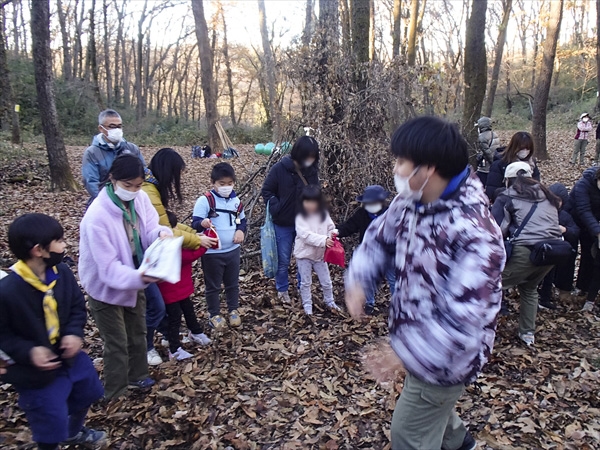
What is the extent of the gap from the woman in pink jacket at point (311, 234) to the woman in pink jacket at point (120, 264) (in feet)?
5.91

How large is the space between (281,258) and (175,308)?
1596mm

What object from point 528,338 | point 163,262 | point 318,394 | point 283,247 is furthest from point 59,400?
point 528,338

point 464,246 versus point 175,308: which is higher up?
point 464,246

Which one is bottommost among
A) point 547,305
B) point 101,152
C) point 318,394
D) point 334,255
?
point 318,394

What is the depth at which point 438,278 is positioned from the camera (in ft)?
6.62

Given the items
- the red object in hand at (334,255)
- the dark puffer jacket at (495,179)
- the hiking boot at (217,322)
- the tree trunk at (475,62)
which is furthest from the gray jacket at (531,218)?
the tree trunk at (475,62)

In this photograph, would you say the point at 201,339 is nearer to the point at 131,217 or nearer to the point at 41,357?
the point at 131,217

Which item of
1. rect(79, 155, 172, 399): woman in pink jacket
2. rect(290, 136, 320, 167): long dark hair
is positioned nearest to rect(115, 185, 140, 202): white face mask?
rect(79, 155, 172, 399): woman in pink jacket

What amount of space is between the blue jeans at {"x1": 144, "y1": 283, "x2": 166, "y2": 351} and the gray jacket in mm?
3462

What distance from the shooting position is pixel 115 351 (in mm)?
3475

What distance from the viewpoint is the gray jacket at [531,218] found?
4312 millimetres

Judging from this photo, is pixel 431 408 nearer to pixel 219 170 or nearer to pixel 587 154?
pixel 219 170

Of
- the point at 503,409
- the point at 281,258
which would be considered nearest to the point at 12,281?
the point at 281,258

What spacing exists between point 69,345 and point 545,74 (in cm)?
1481
